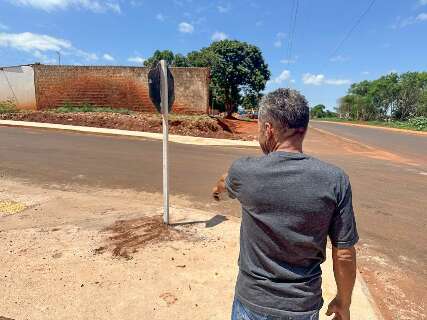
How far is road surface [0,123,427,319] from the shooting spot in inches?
166

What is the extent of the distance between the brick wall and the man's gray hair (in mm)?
22177

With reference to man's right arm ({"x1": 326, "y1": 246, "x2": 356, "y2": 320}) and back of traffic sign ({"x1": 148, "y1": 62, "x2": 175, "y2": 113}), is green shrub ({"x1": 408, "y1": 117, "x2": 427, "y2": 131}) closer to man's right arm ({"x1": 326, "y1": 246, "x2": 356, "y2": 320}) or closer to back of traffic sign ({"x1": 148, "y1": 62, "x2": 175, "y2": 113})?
back of traffic sign ({"x1": 148, "y1": 62, "x2": 175, "y2": 113})

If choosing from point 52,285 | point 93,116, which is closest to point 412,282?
point 52,285

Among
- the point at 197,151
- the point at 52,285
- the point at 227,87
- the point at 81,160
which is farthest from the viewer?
the point at 227,87

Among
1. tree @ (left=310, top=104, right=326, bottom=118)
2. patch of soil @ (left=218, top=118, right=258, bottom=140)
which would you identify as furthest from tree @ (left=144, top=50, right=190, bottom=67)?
tree @ (left=310, top=104, right=326, bottom=118)

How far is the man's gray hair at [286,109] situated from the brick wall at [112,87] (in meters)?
22.2

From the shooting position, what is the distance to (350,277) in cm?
167

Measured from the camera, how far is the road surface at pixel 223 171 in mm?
4215

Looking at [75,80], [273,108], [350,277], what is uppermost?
[75,80]

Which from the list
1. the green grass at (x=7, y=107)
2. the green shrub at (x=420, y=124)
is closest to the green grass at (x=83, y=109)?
the green grass at (x=7, y=107)

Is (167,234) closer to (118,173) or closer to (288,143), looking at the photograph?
(288,143)

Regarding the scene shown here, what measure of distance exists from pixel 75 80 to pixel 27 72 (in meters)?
3.28

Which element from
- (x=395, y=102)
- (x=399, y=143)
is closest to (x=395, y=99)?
(x=395, y=102)

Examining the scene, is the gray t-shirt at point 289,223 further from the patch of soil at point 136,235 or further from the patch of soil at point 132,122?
the patch of soil at point 132,122
